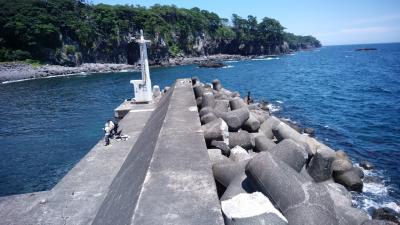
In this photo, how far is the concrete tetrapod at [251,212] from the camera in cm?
371

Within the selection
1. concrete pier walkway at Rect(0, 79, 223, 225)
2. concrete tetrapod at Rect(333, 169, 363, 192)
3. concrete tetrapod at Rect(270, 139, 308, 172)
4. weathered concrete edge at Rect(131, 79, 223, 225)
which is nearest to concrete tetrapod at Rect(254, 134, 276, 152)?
concrete pier walkway at Rect(0, 79, 223, 225)

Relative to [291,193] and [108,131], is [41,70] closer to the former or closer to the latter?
[108,131]

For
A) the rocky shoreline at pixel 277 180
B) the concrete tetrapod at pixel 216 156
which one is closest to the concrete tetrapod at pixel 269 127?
the rocky shoreline at pixel 277 180

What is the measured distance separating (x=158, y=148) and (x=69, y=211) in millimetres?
2122

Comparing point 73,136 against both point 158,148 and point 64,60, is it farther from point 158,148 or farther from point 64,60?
point 64,60

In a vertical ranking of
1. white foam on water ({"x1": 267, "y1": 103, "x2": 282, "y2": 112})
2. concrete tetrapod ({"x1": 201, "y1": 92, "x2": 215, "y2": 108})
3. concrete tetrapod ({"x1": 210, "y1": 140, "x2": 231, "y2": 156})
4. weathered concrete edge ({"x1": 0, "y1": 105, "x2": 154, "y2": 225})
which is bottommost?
white foam on water ({"x1": 267, "y1": 103, "x2": 282, "y2": 112})

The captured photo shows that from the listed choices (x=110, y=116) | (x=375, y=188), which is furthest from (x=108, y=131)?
(x=110, y=116)

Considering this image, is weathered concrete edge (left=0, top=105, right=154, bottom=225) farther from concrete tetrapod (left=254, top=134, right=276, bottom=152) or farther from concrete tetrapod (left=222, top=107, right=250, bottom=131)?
concrete tetrapod (left=254, top=134, right=276, bottom=152)

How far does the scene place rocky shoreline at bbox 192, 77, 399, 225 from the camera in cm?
408

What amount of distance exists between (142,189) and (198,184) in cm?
81

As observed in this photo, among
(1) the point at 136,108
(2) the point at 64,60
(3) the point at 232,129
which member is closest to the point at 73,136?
(1) the point at 136,108

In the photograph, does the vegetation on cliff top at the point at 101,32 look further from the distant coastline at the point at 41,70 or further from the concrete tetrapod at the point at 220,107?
the concrete tetrapod at the point at 220,107

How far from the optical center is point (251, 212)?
3.82 metres

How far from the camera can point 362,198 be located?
10109 millimetres
